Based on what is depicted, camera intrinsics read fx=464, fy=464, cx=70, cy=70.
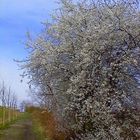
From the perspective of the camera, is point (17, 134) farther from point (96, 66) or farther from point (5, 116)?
point (5, 116)

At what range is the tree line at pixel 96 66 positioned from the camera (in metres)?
14.2

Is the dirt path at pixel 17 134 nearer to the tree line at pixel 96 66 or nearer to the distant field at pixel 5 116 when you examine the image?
the distant field at pixel 5 116

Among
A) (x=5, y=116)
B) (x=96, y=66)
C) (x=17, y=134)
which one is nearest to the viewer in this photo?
(x=96, y=66)

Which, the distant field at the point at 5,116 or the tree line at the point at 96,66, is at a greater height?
the distant field at the point at 5,116

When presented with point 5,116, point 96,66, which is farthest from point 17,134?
point 5,116

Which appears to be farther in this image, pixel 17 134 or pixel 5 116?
pixel 5 116

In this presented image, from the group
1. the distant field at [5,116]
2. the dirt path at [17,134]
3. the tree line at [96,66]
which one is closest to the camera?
the tree line at [96,66]

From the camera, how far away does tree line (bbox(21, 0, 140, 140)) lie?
14.2 metres

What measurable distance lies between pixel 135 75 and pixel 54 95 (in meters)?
3.47

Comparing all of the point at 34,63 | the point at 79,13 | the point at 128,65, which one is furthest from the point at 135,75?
the point at 34,63

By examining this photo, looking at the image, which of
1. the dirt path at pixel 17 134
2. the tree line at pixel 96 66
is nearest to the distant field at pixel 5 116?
the dirt path at pixel 17 134

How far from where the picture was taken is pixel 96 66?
14.5 m

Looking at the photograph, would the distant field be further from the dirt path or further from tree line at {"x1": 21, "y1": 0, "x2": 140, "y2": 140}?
tree line at {"x1": 21, "y1": 0, "x2": 140, "y2": 140}

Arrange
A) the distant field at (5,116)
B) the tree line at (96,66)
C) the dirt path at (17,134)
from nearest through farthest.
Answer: the tree line at (96,66) < the dirt path at (17,134) < the distant field at (5,116)
